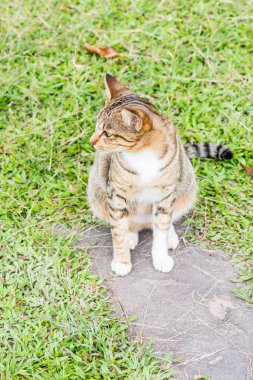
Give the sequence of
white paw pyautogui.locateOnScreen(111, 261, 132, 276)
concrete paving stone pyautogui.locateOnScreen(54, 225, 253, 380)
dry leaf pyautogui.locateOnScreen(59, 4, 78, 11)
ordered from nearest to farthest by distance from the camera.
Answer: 1. concrete paving stone pyautogui.locateOnScreen(54, 225, 253, 380)
2. white paw pyautogui.locateOnScreen(111, 261, 132, 276)
3. dry leaf pyautogui.locateOnScreen(59, 4, 78, 11)

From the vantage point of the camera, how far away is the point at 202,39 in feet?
16.6

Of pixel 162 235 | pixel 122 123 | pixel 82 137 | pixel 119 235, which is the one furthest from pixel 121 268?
pixel 82 137

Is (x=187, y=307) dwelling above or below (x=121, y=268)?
below

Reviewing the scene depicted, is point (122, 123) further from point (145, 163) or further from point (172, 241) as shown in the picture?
point (172, 241)

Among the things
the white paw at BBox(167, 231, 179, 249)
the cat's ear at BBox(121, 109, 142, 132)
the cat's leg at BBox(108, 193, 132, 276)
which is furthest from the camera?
the white paw at BBox(167, 231, 179, 249)

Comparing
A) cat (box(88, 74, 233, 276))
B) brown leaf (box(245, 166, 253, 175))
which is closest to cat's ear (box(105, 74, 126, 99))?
cat (box(88, 74, 233, 276))

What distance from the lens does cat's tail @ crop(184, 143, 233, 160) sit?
4.08 meters

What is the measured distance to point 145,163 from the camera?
Result: 3.13m

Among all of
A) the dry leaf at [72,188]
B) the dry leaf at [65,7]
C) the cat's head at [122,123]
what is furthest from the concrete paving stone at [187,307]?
the dry leaf at [65,7]

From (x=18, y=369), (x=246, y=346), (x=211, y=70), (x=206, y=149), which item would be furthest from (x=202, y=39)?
(x=18, y=369)

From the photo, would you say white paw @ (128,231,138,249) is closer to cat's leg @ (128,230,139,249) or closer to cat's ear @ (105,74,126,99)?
cat's leg @ (128,230,139,249)

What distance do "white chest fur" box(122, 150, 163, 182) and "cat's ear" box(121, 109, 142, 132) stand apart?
9.6 inches

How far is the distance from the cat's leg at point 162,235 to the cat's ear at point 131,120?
2.12 feet

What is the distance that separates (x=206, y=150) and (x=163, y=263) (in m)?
1.04
